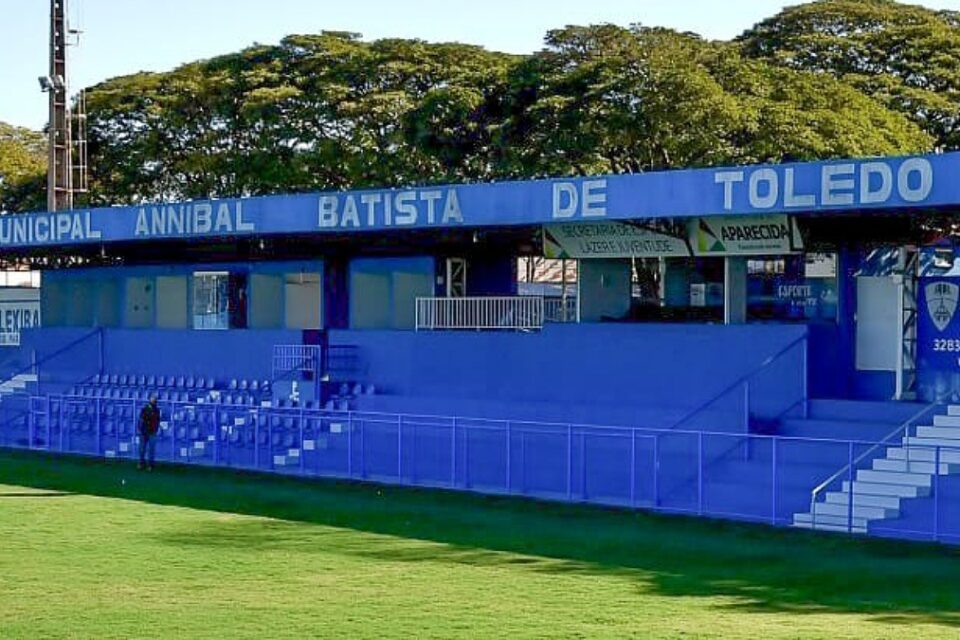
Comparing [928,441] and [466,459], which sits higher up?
[928,441]

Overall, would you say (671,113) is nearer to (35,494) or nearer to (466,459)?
(466,459)

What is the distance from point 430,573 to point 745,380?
11.3 meters

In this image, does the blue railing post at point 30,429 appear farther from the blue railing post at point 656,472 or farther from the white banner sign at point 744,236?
the blue railing post at point 656,472

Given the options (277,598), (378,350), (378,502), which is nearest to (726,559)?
(277,598)

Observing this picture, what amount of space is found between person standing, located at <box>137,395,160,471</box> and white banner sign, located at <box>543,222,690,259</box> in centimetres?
857

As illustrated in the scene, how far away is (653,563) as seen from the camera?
2227 centimetres

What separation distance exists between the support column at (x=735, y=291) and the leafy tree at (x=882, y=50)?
97.9 ft

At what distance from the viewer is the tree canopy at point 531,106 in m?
56.0

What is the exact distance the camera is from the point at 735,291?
33156 mm

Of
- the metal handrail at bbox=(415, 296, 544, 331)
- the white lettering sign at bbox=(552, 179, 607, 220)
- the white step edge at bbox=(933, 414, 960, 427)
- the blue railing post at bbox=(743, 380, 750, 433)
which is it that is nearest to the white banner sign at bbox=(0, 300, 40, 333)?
the metal handrail at bbox=(415, 296, 544, 331)

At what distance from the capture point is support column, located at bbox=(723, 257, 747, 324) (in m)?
33.0

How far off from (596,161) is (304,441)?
24.9 meters

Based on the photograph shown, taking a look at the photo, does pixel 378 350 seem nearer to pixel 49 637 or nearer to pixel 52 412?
pixel 52 412

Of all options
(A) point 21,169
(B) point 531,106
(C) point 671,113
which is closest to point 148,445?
(C) point 671,113
